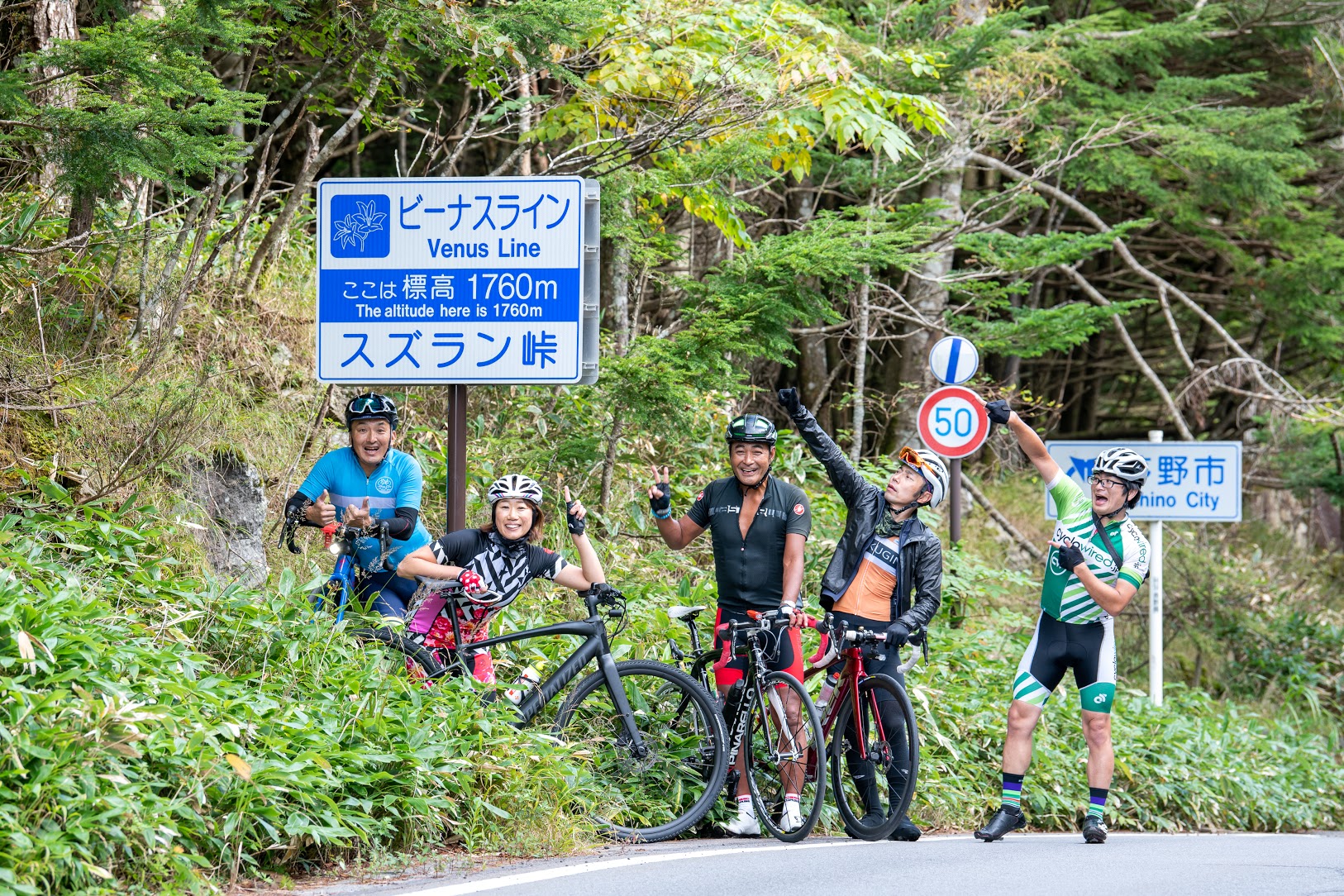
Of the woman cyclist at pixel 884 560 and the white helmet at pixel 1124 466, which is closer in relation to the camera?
the woman cyclist at pixel 884 560

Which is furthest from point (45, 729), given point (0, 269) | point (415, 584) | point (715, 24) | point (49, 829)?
point (715, 24)

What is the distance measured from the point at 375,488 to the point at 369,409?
0.43 meters

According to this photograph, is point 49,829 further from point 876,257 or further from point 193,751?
point 876,257

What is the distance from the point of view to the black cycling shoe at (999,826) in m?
7.45

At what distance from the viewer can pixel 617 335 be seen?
11820 mm

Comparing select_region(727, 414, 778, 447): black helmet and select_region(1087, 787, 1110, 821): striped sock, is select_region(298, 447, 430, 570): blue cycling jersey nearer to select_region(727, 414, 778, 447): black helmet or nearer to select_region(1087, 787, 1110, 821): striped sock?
select_region(727, 414, 778, 447): black helmet

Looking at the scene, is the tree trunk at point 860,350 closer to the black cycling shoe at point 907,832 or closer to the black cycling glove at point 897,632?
the black cycling glove at point 897,632

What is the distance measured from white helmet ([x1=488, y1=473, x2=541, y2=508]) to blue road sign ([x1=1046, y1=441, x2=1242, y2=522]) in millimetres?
6596

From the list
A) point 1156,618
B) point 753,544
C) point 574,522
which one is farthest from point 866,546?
point 1156,618

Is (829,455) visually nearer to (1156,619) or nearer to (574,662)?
(574,662)

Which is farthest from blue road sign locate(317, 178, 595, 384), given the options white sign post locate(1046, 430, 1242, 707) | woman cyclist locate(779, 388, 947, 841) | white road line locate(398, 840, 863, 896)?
white sign post locate(1046, 430, 1242, 707)

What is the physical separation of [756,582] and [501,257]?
2330 millimetres

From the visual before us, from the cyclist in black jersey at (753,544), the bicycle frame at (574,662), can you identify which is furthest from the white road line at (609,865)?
the bicycle frame at (574,662)

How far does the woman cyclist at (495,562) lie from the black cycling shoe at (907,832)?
2.12 m
